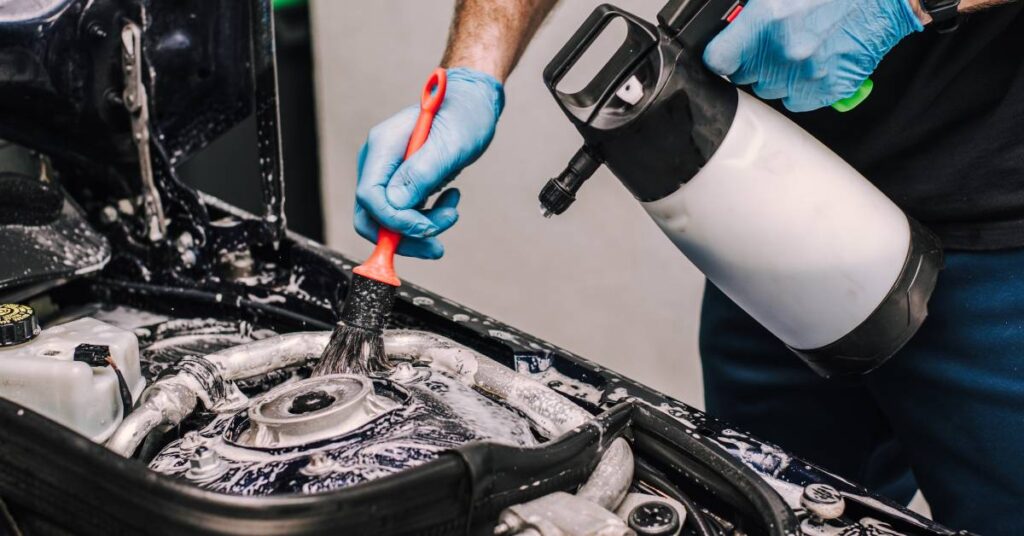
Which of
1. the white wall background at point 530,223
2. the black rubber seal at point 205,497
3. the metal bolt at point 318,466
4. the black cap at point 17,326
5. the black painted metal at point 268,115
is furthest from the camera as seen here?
the white wall background at point 530,223

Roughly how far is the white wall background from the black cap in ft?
4.91

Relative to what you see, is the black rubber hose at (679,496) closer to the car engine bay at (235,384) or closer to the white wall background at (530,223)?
the car engine bay at (235,384)

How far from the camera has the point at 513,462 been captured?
61cm

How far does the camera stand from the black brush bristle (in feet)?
2.71

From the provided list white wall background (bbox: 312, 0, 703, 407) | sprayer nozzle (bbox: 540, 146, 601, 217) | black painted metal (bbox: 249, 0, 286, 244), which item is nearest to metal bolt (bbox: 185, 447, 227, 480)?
sprayer nozzle (bbox: 540, 146, 601, 217)

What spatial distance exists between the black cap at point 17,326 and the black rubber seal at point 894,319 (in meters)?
0.72

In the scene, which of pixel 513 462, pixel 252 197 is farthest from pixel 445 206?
pixel 252 197

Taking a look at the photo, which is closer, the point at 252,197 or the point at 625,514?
the point at 625,514

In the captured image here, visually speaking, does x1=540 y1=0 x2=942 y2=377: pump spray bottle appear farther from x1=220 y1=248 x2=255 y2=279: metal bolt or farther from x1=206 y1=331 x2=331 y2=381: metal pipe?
x1=220 y1=248 x2=255 y2=279: metal bolt

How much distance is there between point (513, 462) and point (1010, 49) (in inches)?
26.9

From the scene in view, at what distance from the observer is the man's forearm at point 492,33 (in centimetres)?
117

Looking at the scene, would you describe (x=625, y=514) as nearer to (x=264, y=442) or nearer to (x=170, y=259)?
(x=264, y=442)

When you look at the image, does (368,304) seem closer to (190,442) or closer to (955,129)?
(190,442)

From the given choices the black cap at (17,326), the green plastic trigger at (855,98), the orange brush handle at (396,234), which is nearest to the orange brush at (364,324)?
the orange brush handle at (396,234)
